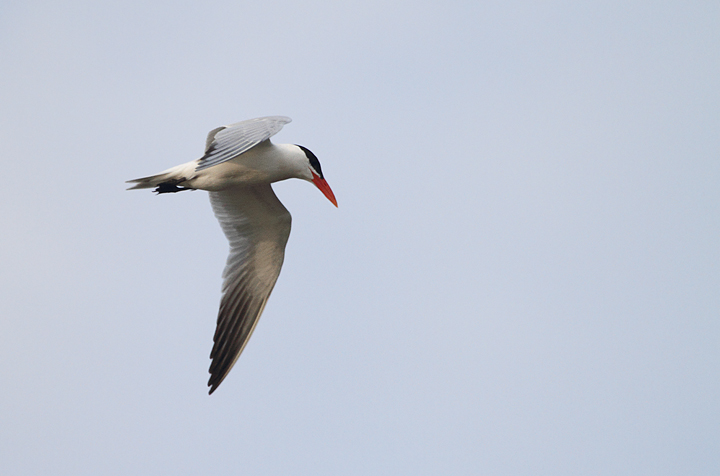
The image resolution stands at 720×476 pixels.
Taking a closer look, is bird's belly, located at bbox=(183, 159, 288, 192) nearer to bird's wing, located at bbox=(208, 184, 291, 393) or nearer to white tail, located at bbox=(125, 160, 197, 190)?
white tail, located at bbox=(125, 160, 197, 190)

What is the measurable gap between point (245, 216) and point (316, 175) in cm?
159

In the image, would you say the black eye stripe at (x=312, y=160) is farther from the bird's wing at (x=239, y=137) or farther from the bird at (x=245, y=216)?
the bird's wing at (x=239, y=137)

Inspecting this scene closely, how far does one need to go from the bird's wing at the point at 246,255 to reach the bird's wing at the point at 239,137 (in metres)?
2.03

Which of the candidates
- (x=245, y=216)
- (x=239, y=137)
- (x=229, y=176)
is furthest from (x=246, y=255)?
(x=239, y=137)

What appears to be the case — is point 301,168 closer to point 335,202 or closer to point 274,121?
point 335,202

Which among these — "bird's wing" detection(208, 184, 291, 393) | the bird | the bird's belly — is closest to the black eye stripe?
the bird

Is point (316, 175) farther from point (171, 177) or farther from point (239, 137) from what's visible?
point (239, 137)

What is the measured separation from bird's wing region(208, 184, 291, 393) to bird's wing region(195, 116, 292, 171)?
2.03m

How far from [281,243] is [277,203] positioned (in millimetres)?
643

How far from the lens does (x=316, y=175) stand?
10305 mm

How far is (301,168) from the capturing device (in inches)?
400

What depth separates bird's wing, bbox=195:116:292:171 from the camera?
25.7ft

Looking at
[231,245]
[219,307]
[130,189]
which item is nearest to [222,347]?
[219,307]

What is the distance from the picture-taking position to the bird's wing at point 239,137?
7840mm
